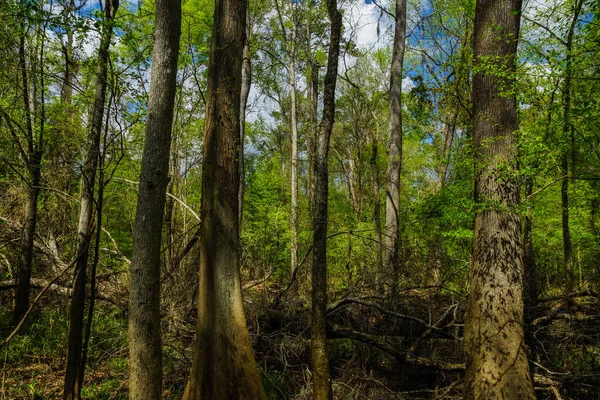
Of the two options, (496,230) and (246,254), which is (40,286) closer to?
(246,254)

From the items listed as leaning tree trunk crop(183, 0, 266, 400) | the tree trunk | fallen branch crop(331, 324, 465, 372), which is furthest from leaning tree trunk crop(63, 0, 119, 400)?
the tree trunk

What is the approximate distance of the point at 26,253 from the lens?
7.15 metres

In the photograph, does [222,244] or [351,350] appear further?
[351,350]

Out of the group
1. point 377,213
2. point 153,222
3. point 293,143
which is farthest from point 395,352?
point 293,143

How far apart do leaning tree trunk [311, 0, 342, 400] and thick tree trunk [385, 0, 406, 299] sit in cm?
298

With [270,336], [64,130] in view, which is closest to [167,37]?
[64,130]

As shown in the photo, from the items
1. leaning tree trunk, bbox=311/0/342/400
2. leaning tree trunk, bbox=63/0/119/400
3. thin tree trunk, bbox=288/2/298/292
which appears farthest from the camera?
thin tree trunk, bbox=288/2/298/292

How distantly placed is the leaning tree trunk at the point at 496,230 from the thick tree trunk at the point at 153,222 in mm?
4117

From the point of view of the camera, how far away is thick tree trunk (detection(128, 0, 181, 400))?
14.2 feet

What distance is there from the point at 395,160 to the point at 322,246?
4461 millimetres

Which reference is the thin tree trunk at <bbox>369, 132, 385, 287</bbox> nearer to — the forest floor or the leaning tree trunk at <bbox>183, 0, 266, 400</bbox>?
the forest floor

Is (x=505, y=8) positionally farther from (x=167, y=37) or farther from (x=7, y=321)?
(x=7, y=321)

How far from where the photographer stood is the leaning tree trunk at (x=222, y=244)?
13.3 ft

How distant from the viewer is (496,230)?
4.85 metres
